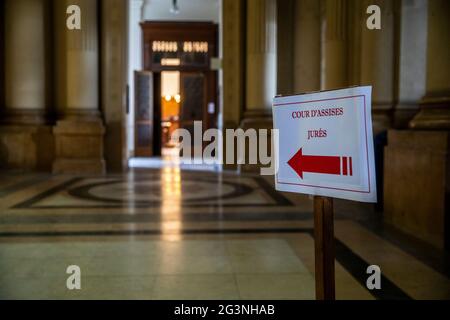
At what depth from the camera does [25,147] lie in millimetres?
10742

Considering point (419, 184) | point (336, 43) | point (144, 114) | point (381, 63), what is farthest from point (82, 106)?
point (419, 184)

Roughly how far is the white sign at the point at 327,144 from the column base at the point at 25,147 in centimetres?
942

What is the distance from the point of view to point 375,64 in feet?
22.5

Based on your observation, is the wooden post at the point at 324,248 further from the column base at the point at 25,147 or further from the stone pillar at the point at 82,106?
the column base at the point at 25,147

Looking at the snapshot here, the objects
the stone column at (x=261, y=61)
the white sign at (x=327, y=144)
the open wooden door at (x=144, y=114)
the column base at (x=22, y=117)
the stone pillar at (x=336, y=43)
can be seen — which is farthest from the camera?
the open wooden door at (x=144, y=114)

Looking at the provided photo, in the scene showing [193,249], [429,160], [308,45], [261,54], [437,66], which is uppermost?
[308,45]


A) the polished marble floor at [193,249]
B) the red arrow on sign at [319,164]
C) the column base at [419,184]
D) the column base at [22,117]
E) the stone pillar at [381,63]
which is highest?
the stone pillar at [381,63]

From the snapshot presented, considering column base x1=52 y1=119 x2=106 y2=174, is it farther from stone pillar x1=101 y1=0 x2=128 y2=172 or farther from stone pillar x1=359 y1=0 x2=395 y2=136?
stone pillar x1=359 y1=0 x2=395 y2=136

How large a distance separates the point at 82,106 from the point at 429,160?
7.96 m

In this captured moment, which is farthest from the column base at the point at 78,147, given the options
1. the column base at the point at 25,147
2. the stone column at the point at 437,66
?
the stone column at the point at 437,66

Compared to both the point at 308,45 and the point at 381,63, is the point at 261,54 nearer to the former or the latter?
the point at 308,45

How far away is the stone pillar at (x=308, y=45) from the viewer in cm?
1109
